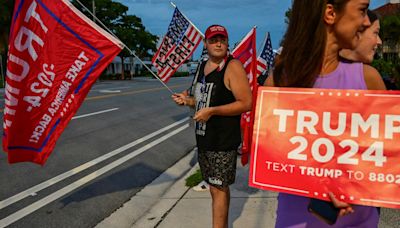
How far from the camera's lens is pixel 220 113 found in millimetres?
3006

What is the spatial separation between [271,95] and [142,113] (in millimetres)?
11526

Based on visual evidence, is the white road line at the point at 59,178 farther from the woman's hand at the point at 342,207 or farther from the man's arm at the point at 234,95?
the woman's hand at the point at 342,207

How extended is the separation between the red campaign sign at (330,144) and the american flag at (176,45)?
602cm

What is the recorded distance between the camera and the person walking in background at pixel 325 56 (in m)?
1.46

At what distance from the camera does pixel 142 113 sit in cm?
1287

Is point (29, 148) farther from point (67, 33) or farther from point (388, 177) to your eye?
point (388, 177)

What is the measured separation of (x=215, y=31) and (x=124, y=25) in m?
48.5

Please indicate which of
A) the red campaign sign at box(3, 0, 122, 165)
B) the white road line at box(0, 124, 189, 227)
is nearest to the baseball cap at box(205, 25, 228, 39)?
the red campaign sign at box(3, 0, 122, 165)

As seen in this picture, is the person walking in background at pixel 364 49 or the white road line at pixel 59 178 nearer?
the person walking in background at pixel 364 49

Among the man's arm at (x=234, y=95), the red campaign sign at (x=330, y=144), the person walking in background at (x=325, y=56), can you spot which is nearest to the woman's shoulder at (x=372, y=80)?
the person walking in background at (x=325, y=56)

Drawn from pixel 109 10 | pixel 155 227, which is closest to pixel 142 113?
pixel 155 227

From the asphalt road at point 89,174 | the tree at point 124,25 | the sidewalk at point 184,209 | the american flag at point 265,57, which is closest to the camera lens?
the sidewalk at point 184,209

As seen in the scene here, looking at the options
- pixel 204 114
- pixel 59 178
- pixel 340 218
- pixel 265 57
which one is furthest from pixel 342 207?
pixel 265 57

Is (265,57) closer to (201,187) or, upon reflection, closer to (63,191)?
(201,187)
